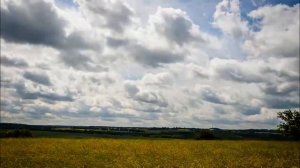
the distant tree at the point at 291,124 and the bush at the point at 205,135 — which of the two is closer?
the distant tree at the point at 291,124

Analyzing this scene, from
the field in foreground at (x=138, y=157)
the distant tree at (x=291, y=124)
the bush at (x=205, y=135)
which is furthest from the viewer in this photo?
the bush at (x=205, y=135)

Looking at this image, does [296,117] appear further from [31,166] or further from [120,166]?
[31,166]

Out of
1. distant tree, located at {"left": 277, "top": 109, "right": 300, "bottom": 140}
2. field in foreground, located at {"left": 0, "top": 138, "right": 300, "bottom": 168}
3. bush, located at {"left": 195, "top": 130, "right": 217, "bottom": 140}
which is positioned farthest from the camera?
bush, located at {"left": 195, "top": 130, "right": 217, "bottom": 140}

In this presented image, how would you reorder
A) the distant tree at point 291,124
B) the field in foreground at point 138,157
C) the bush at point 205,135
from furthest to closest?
1. the bush at point 205,135
2. the distant tree at point 291,124
3. the field in foreground at point 138,157

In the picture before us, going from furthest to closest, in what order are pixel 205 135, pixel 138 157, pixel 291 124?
pixel 205 135 → pixel 291 124 → pixel 138 157

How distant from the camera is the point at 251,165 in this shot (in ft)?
95.6

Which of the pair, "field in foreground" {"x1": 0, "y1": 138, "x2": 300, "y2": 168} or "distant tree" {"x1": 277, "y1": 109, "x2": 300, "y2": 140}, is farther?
"distant tree" {"x1": 277, "y1": 109, "x2": 300, "y2": 140}

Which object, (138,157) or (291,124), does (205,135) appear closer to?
(291,124)

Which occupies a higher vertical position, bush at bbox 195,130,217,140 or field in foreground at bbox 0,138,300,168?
bush at bbox 195,130,217,140

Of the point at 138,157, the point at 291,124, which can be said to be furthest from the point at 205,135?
the point at 138,157

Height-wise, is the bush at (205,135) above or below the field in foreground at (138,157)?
above

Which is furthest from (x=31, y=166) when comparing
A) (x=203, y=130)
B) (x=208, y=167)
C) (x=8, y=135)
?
(x=203, y=130)

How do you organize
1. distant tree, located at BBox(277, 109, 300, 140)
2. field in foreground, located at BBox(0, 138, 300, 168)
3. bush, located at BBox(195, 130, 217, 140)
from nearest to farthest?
1. field in foreground, located at BBox(0, 138, 300, 168)
2. distant tree, located at BBox(277, 109, 300, 140)
3. bush, located at BBox(195, 130, 217, 140)

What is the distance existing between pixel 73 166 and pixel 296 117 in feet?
169
